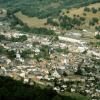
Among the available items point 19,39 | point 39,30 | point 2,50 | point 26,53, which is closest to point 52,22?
point 39,30

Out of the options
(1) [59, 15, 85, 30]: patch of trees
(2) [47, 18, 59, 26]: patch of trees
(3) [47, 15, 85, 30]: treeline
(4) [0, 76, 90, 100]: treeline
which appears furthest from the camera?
(2) [47, 18, 59, 26]: patch of trees

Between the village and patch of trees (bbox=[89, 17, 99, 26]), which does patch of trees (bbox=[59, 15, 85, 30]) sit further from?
the village

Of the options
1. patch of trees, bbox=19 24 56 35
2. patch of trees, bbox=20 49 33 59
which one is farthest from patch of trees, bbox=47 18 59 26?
patch of trees, bbox=20 49 33 59

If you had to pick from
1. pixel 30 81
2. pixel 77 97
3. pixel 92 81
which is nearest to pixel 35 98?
pixel 77 97

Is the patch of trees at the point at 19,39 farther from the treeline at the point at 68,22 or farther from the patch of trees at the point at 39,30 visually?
the treeline at the point at 68,22

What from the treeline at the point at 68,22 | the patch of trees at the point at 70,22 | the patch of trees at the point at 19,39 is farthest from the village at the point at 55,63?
the treeline at the point at 68,22

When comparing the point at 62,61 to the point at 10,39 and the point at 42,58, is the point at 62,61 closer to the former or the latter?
the point at 42,58

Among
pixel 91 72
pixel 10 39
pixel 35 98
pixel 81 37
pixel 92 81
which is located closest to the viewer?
pixel 35 98

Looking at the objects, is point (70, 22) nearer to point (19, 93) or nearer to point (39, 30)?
point (39, 30)

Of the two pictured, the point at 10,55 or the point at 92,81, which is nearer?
the point at 92,81
